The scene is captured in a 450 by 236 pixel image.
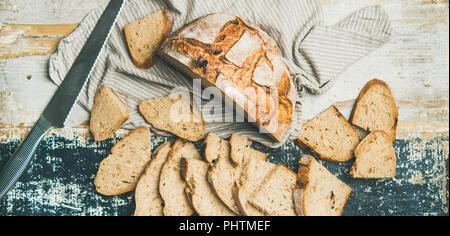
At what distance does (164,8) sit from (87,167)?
4.30 feet

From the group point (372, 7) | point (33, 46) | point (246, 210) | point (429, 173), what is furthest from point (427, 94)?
point (33, 46)

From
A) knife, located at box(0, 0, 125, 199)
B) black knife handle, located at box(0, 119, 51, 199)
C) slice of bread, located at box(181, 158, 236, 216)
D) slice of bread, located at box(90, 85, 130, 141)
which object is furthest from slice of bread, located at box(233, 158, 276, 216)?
black knife handle, located at box(0, 119, 51, 199)

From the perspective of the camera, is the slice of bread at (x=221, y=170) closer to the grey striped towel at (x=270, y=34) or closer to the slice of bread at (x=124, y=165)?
the grey striped towel at (x=270, y=34)

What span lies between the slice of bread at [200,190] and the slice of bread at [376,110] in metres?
1.19

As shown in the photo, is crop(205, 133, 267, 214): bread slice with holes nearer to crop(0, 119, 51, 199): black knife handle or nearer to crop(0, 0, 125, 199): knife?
crop(0, 0, 125, 199): knife

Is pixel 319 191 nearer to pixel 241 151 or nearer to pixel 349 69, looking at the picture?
pixel 241 151

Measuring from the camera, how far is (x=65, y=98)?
239cm

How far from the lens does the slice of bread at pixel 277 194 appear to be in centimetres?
243

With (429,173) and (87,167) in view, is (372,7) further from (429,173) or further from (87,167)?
(87,167)

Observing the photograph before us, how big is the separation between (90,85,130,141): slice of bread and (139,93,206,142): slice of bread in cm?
15

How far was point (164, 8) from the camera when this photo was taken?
8.30 feet

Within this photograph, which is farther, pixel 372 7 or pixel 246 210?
pixel 372 7

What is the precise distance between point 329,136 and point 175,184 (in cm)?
120

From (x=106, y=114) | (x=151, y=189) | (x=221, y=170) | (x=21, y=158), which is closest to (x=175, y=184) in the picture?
(x=151, y=189)
